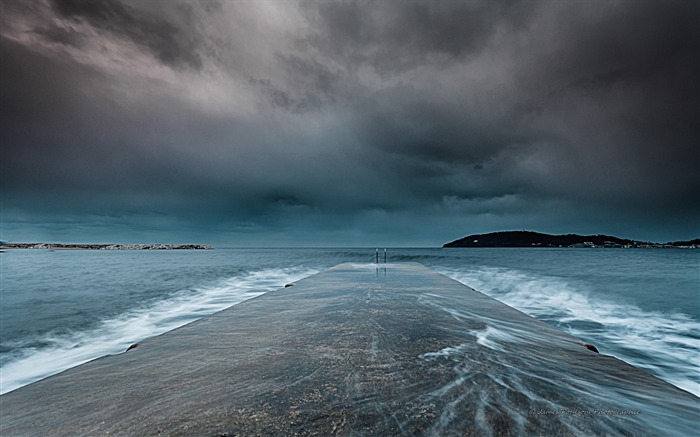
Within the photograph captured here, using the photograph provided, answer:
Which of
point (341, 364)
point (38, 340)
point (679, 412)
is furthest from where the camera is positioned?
point (38, 340)

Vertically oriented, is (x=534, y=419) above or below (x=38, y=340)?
above

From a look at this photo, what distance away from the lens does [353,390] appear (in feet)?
6.70

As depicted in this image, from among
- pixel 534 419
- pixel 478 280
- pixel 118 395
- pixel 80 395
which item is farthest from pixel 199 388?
pixel 478 280

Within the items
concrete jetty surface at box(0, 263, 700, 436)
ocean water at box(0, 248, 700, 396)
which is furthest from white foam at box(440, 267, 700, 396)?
concrete jetty surface at box(0, 263, 700, 436)

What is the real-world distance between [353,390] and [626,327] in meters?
9.65

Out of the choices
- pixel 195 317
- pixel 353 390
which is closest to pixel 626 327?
pixel 353 390

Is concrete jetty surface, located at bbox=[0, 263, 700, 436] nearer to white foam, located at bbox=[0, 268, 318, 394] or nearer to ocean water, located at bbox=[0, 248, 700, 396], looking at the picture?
white foam, located at bbox=[0, 268, 318, 394]

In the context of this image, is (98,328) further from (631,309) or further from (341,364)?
(631,309)

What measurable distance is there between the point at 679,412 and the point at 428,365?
1.57 m

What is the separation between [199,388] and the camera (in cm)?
215

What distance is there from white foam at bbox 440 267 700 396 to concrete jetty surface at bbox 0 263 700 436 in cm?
346

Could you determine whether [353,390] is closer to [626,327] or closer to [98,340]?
[98,340]

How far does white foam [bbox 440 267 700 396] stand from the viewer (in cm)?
521

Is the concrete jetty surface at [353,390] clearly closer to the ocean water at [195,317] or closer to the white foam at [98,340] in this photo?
the white foam at [98,340]
